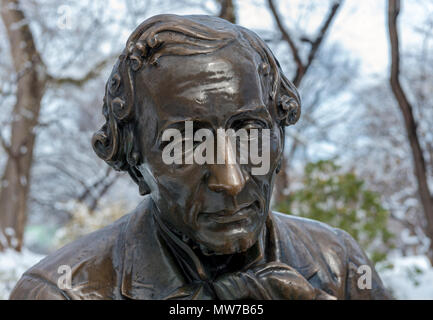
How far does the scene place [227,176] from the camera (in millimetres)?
1368

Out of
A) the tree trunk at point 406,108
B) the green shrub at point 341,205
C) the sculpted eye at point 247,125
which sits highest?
the sculpted eye at point 247,125

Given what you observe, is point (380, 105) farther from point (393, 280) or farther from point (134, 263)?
point (134, 263)

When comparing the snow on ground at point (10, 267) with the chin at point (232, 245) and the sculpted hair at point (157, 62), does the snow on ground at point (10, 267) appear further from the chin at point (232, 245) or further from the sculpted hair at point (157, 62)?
the chin at point (232, 245)

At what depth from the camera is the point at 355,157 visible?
10.7 meters

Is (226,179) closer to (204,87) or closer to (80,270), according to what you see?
(204,87)

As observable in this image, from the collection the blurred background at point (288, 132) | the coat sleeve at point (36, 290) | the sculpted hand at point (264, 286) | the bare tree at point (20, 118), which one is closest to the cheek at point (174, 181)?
the sculpted hand at point (264, 286)

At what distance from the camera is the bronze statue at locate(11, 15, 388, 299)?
1.41m

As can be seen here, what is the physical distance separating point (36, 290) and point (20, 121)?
647 cm

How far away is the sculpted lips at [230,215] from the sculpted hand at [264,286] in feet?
0.72

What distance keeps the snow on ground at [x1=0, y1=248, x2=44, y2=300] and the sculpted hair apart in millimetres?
4573

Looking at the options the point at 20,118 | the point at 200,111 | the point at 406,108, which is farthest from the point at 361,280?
the point at 20,118

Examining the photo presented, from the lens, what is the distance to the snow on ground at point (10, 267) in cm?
583

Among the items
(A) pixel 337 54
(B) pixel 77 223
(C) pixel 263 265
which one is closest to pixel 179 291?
(C) pixel 263 265
